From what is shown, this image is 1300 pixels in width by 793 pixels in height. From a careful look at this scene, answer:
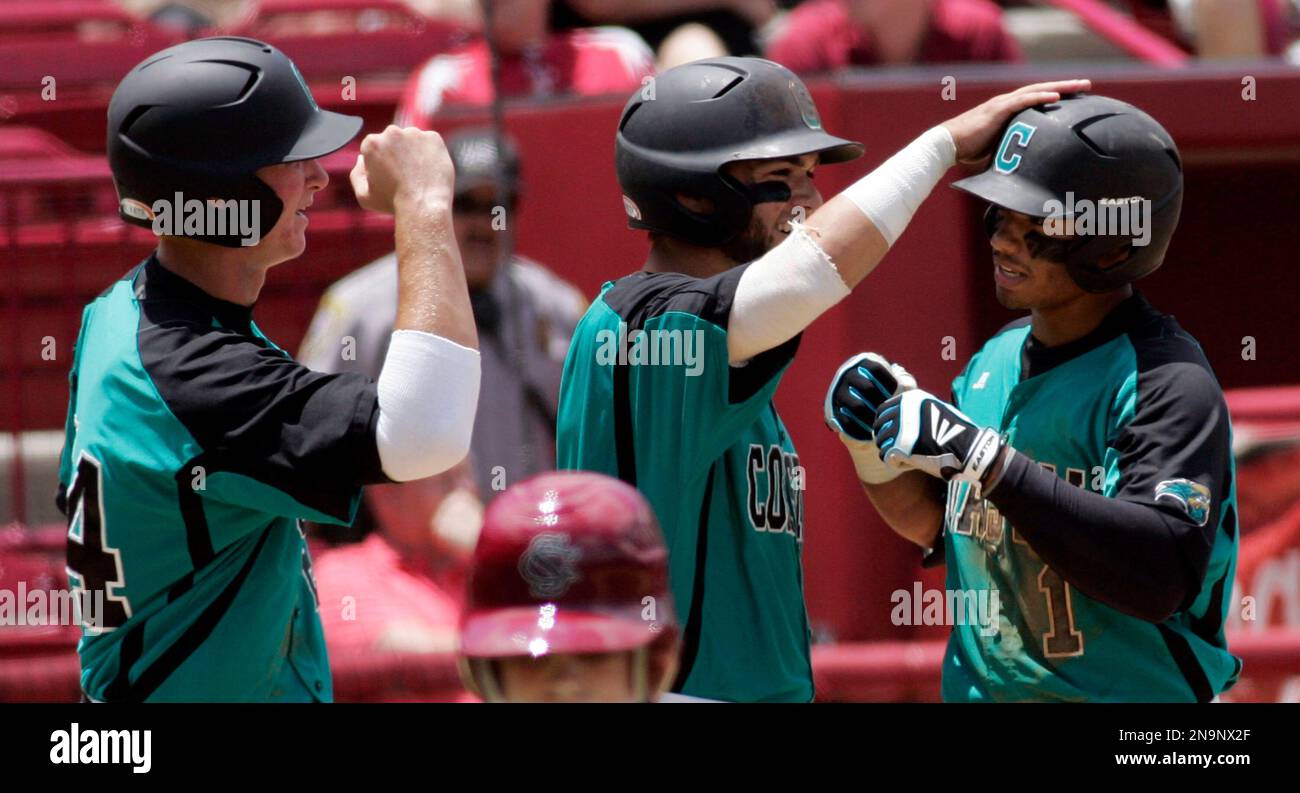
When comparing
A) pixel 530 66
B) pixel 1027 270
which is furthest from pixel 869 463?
pixel 530 66

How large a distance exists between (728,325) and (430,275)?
52 centimetres

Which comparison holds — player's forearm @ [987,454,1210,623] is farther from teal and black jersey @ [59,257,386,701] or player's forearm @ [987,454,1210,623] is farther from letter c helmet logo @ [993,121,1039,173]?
teal and black jersey @ [59,257,386,701]

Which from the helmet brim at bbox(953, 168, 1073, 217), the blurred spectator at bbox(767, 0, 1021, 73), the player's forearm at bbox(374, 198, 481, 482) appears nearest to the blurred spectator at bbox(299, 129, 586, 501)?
the blurred spectator at bbox(767, 0, 1021, 73)

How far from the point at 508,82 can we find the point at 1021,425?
4.03 metres

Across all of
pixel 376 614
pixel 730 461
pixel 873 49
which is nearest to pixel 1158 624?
pixel 730 461

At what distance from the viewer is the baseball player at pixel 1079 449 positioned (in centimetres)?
313

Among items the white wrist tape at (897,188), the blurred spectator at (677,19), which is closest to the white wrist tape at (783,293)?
the white wrist tape at (897,188)

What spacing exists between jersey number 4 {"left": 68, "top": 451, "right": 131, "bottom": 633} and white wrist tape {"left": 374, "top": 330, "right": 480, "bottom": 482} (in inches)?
20.0

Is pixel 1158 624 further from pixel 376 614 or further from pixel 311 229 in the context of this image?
pixel 311 229

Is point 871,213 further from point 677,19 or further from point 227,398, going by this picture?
point 677,19

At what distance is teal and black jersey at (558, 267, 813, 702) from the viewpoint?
3.17 meters

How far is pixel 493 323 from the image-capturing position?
6.17 metres

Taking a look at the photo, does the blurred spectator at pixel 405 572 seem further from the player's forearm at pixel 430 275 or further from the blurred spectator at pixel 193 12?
the blurred spectator at pixel 193 12

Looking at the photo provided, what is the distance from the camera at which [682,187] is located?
3330mm
